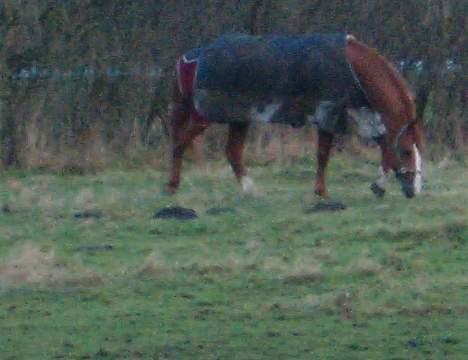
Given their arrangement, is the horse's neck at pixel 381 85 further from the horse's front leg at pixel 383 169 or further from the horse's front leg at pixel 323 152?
the horse's front leg at pixel 323 152

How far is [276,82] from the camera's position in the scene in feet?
42.7

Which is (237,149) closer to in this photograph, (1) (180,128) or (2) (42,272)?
(1) (180,128)

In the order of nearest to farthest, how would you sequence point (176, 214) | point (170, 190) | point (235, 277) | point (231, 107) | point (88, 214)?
point (235, 277), point (176, 214), point (88, 214), point (231, 107), point (170, 190)

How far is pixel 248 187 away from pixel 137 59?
4.71 metres

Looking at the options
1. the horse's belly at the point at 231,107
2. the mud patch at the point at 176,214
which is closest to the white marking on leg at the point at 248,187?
the horse's belly at the point at 231,107

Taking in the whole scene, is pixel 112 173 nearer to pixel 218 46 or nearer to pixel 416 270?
pixel 218 46

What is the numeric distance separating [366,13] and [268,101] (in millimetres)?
5123

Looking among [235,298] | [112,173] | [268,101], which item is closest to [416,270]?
[235,298]

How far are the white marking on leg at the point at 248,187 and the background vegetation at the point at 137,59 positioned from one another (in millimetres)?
3487

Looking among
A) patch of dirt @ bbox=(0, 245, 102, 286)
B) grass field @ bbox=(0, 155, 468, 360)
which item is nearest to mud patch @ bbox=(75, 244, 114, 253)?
grass field @ bbox=(0, 155, 468, 360)

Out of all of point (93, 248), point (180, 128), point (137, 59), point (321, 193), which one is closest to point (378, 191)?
point (321, 193)

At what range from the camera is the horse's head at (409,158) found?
1263 centimetres

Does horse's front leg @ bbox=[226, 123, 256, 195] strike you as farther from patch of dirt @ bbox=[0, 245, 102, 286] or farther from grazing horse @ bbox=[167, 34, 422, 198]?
patch of dirt @ bbox=[0, 245, 102, 286]

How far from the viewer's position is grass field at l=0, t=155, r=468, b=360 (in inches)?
282
